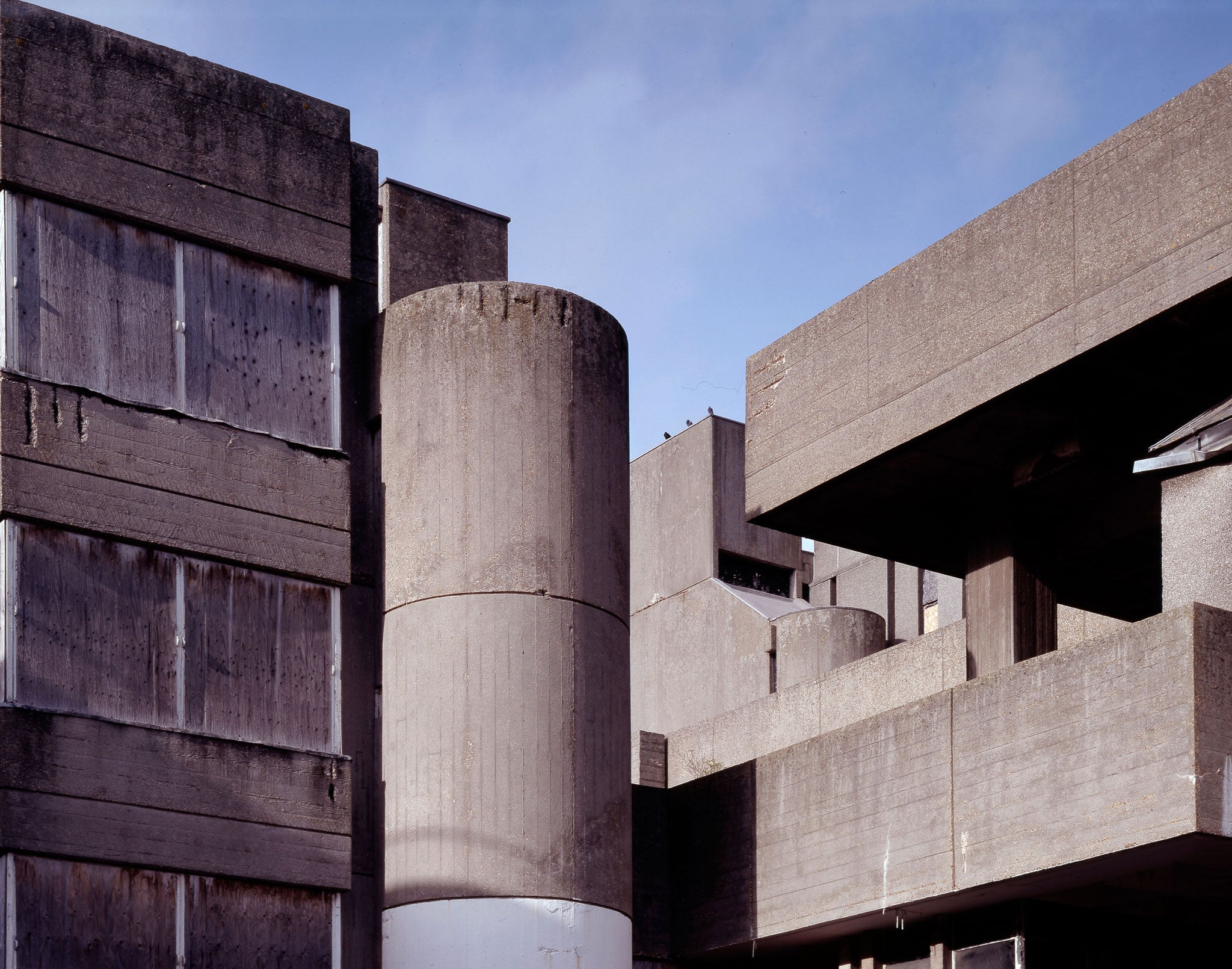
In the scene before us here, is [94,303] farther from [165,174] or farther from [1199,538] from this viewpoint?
[1199,538]

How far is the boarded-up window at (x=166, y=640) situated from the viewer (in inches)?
611

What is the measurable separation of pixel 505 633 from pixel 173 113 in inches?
217

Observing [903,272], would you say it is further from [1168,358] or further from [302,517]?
[302,517]

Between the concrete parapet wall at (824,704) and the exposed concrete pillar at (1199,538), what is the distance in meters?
8.49

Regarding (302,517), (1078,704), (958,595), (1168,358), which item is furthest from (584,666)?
(958,595)

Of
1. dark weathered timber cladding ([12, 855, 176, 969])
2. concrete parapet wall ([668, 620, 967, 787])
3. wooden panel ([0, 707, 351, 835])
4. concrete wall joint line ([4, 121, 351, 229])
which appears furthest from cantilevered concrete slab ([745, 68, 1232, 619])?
dark weathered timber cladding ([12, 855, 176, 969])

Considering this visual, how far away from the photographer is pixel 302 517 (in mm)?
17297

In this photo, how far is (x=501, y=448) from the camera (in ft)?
57.4

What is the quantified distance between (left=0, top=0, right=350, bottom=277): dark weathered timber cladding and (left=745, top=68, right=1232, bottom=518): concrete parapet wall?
4581mm

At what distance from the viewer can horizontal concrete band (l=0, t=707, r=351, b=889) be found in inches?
591

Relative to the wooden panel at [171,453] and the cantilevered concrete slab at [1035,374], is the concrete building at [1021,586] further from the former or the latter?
the wooden panel at [171,453]

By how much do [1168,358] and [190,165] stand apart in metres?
8.64

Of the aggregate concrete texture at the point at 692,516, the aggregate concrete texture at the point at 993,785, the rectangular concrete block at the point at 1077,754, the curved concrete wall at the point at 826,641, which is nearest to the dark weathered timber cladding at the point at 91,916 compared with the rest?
the aggregate concrete texture at the point at 993,785

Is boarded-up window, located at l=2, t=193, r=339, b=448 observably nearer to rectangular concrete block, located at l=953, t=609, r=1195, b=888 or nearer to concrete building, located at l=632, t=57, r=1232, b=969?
concrete building, located at l=632, t=57, r=1232, b=969
